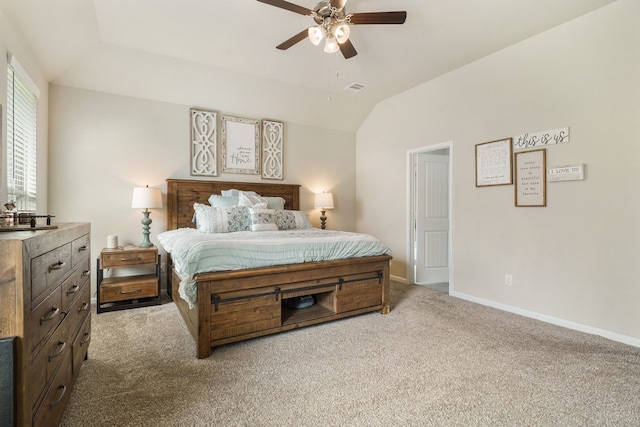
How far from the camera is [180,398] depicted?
1.71 metres

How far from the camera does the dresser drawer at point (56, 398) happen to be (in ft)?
3.70

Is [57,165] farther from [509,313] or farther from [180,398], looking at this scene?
[509,313]

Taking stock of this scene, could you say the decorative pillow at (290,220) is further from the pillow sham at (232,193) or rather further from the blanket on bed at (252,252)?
the blanket on bed at (252,252)

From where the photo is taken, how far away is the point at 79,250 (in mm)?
1788

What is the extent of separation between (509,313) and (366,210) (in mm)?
2624

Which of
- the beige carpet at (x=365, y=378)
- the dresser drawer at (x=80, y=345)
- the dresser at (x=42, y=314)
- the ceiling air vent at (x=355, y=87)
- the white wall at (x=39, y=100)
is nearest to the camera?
the dresser at (x=42, y=314)

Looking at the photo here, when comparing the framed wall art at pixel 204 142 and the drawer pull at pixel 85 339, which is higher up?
the framed wall art at pixel 204 142

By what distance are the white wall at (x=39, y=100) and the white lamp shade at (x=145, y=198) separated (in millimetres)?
824

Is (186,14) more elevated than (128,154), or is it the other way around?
(186,14)

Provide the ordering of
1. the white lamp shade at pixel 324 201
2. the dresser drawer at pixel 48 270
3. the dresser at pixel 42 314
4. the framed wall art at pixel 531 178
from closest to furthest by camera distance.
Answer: the dresser at pixel 42 314 < the dresser drawer at pixel 48 270 < the framed wall art at pixel 531 178 < the white lamp shade at pixel 324 201

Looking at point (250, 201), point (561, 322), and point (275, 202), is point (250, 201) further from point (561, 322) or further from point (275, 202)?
point (561, 322)

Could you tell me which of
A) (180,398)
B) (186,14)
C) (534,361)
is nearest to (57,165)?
(186,14)

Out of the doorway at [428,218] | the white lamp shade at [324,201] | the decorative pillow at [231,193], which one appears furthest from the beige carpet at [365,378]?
the white lamp shade at [324,201]

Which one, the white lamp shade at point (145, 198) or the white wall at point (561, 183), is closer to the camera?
the white wall at point (561, 183)
